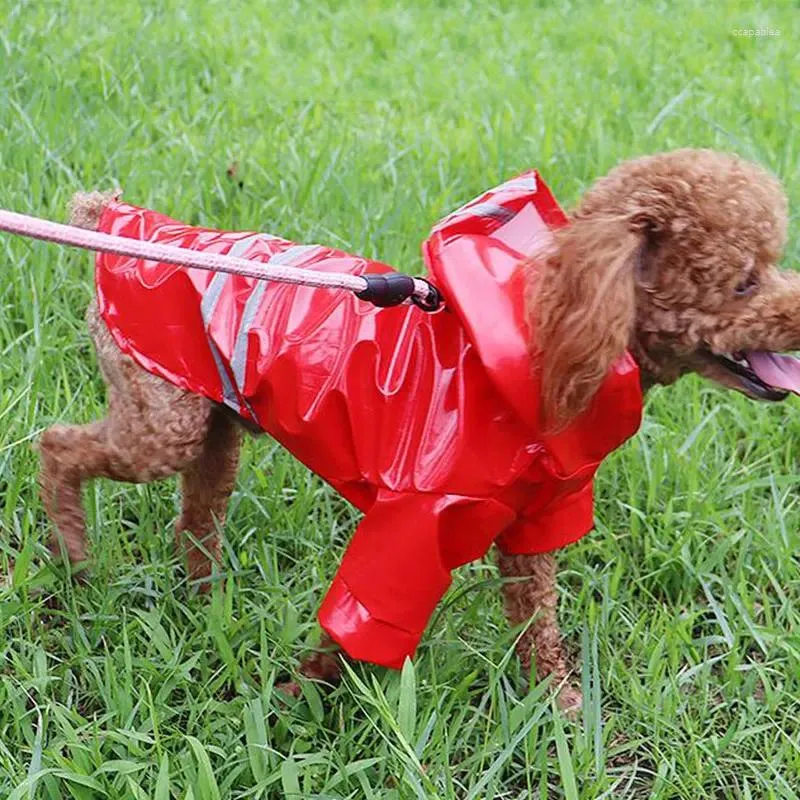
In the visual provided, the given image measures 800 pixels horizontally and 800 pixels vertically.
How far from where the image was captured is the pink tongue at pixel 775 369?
5.58 ft

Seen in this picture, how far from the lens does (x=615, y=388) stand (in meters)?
1.62

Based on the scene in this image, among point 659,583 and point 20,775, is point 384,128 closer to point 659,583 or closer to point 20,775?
point 659,583

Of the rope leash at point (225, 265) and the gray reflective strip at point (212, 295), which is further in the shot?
the gray reflective strip at point (212, 295)

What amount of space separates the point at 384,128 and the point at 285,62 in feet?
2.58

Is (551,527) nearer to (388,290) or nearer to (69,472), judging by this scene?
(388,290)

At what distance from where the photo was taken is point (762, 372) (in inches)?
67.5

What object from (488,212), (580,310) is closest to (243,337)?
(488,212)

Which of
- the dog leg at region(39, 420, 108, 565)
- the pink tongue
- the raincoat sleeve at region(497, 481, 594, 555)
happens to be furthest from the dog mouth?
the dog leg at region(39, 420, 108, 565)

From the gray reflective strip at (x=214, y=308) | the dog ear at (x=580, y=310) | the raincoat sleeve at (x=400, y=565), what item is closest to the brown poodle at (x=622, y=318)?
the dog ear at (x=580, y=310)

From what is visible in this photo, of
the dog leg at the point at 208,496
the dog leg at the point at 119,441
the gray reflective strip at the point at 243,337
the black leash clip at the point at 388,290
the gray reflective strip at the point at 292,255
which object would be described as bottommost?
the dog leg at the point at 208,496

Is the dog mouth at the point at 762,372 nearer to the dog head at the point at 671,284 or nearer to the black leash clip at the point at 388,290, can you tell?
the dog head at the point at 671,284

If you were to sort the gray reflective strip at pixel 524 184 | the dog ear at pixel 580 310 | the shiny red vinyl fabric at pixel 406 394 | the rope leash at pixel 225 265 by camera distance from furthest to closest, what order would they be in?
the gray reflective strip at pixel 524 184
the shiny red vinyl fabric at pixel 406 394
the dog ear at pixel 580 310
the rope leash at pixel 225 265

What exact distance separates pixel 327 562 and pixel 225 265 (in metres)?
0.94

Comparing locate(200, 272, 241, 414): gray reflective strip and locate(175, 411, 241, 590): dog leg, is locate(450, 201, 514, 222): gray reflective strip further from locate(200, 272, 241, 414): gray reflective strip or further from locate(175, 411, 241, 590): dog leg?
locate(175, 411, 241, 590): dog leg
